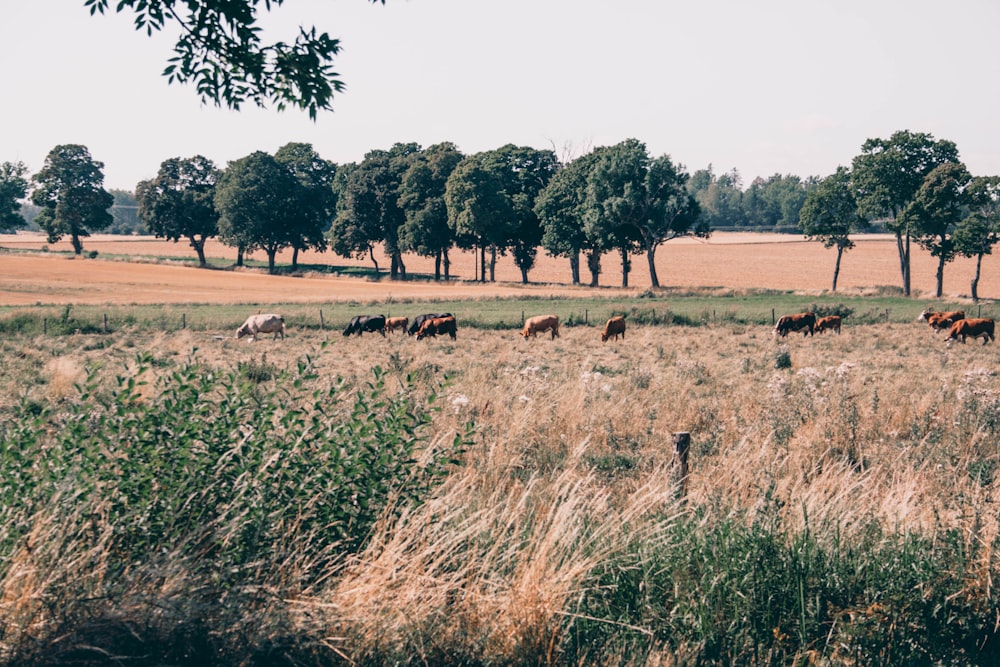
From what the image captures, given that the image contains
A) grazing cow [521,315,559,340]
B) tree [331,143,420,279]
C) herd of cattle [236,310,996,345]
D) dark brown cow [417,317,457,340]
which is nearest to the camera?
herd of cattle [236,310,996,345]

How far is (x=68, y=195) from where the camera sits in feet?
292

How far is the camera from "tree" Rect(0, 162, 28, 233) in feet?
308

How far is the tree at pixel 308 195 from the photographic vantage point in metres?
83.2

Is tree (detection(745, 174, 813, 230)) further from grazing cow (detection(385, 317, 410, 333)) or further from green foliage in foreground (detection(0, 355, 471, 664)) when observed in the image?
green foliage in foreground (detection(0, 355, 471, 664))

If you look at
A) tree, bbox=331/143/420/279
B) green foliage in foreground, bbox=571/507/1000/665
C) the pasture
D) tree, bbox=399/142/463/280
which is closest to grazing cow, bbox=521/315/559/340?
the pasture

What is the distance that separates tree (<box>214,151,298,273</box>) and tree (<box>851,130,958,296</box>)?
53070 millimetres

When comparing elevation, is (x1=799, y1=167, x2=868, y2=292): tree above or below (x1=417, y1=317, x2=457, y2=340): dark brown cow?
above

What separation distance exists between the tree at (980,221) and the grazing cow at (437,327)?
143 feet

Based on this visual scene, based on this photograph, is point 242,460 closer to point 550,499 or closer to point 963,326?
point 550,499

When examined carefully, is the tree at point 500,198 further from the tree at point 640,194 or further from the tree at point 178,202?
the tree at point 178,202

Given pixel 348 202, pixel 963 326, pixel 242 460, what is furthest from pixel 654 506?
pixel 348 202

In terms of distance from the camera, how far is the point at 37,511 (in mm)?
4555

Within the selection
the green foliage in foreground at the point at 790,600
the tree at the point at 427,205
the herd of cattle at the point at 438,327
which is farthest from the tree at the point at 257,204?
the green foliage in foreground at the point at 790,600

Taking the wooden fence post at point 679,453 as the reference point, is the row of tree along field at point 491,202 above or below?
above
